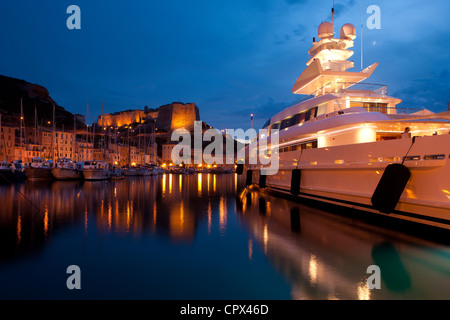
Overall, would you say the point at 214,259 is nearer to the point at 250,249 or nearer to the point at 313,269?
the point at 250,249

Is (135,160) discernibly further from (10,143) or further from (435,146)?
(435,146)

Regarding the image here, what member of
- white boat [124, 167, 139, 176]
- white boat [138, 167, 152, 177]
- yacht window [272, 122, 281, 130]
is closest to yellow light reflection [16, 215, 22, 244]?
yacht window [272, 122, 281, 130]

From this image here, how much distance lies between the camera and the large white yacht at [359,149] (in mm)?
7930

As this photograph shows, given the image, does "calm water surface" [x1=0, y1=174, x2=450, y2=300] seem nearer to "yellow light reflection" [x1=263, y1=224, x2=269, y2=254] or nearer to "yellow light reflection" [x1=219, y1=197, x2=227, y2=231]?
"yellow light reflection" [x1=263, y1=224, x2=269, y2=254]

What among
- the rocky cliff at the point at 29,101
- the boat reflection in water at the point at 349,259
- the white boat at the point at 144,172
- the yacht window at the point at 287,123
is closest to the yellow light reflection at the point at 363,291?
the boat reflection in water at the point at 349,259

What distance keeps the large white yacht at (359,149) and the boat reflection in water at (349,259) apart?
3.54ft

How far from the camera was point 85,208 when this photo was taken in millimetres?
13750

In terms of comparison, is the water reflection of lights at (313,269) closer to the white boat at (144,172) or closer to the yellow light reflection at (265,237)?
the yellow light reflection at (265,237)

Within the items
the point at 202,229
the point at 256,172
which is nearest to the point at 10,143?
the point at 256,172

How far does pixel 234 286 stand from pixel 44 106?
134 metres

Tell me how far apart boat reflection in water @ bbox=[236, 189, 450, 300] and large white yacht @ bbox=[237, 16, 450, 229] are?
3.54ft

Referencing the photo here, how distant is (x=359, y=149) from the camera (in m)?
10.2

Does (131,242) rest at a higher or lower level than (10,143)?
lower

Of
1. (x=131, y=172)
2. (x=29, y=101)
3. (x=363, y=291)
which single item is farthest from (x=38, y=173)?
(x=29, y=101)
